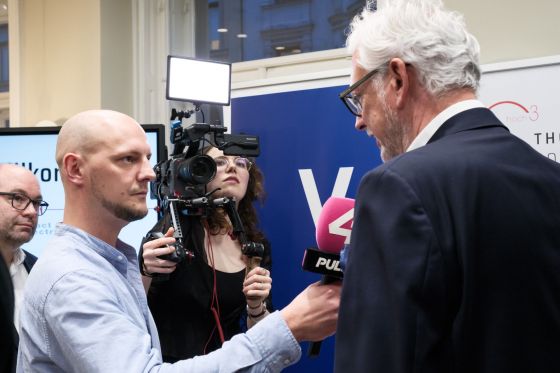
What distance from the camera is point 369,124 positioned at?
1.21 meters

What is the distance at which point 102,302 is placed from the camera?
125cm

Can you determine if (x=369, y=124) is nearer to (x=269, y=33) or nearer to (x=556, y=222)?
(x=556, y=222)

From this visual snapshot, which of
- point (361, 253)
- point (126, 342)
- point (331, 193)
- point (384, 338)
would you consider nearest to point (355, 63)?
point (361, 253)

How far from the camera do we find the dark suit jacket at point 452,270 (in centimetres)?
90

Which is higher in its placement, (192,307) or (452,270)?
(452,270)

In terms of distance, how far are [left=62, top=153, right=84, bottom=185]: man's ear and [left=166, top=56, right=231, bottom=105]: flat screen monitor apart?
1.19m

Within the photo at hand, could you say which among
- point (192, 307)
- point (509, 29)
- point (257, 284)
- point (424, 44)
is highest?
point (509, 29)

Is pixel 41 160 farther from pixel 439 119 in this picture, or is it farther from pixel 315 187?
pixel 439 119

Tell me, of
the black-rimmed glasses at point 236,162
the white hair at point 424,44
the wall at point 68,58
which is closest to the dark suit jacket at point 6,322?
the white hair at point 424,44

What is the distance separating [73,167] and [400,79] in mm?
729

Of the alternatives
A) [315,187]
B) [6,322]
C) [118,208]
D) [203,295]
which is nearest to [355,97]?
[118,208]

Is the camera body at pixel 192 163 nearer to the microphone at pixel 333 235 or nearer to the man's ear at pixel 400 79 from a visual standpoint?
the microphone at pixel 333 235

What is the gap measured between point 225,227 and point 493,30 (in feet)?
4.81

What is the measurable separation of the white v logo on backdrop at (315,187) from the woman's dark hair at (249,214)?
0.21 metres
